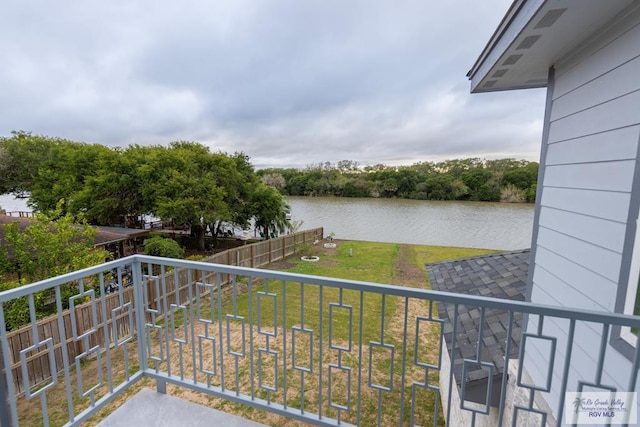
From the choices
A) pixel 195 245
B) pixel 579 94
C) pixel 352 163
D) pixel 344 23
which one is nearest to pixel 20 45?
pixel 344 23

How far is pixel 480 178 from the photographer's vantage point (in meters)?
23.2

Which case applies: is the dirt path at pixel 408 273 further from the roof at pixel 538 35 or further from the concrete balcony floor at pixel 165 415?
the concrete balcony floor at pixel 165 415

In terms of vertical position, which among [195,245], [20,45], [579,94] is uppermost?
[20,45]

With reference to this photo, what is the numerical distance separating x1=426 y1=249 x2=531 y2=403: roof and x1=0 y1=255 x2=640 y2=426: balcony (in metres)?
0.02

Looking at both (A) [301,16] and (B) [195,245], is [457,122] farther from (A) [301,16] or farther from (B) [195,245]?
(B) [195,245]

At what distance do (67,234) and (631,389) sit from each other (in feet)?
22.6

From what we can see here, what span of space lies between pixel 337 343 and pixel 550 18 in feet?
15.5

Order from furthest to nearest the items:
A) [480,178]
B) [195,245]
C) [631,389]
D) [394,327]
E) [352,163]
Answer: [352,163]
[480,178]
[195,245]
[394,327]
[631,389]

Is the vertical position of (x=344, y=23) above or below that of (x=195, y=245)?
above

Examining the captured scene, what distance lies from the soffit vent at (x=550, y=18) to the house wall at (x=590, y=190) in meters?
0.28

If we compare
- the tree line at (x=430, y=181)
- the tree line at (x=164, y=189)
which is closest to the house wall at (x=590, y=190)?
the tree line at (x=164, y=189)

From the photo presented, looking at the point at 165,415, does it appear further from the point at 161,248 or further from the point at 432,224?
the point at 432,224

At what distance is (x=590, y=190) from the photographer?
1581 millimetres

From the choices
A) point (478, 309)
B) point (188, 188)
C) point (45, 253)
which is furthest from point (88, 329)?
point (188, 188)
